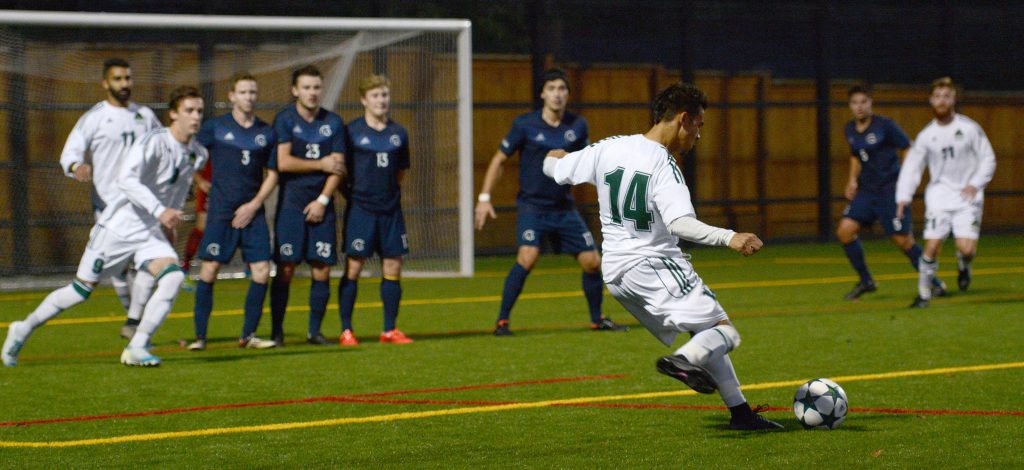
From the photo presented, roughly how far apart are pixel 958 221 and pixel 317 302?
5.95 m

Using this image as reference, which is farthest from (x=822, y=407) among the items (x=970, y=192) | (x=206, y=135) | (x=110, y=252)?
(x=970, y=192)

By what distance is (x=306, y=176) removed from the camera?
1064 centimetres

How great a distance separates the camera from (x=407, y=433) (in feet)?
22.9

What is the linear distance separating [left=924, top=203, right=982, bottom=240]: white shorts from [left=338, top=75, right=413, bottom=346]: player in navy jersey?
5.13 m

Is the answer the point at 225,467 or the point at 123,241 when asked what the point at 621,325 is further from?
the point at 225,467

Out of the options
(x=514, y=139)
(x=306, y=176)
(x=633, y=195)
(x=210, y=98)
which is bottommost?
(x=633, y=195)

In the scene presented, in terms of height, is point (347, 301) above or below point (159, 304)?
below

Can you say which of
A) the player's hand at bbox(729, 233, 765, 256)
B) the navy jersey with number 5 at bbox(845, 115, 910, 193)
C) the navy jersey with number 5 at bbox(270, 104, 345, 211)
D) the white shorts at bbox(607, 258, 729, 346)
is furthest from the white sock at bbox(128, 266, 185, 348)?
the navy jersey with number 5 at bbox(845, 115, 910, 193)

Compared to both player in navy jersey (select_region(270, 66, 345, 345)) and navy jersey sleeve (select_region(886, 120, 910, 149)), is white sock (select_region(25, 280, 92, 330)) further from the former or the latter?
navy jersey sleeve (select_region(886, 120, 910, 149))

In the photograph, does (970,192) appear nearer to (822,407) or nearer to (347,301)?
(347,301)

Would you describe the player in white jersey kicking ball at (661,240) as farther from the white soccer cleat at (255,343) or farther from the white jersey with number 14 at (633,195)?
the white soccer cleat at (255,343)

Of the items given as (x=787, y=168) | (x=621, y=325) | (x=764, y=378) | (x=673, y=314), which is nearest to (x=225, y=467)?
(x=673, y=314)

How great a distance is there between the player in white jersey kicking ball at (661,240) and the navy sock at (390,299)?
4273 millimetres

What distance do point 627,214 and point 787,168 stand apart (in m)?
17.4
